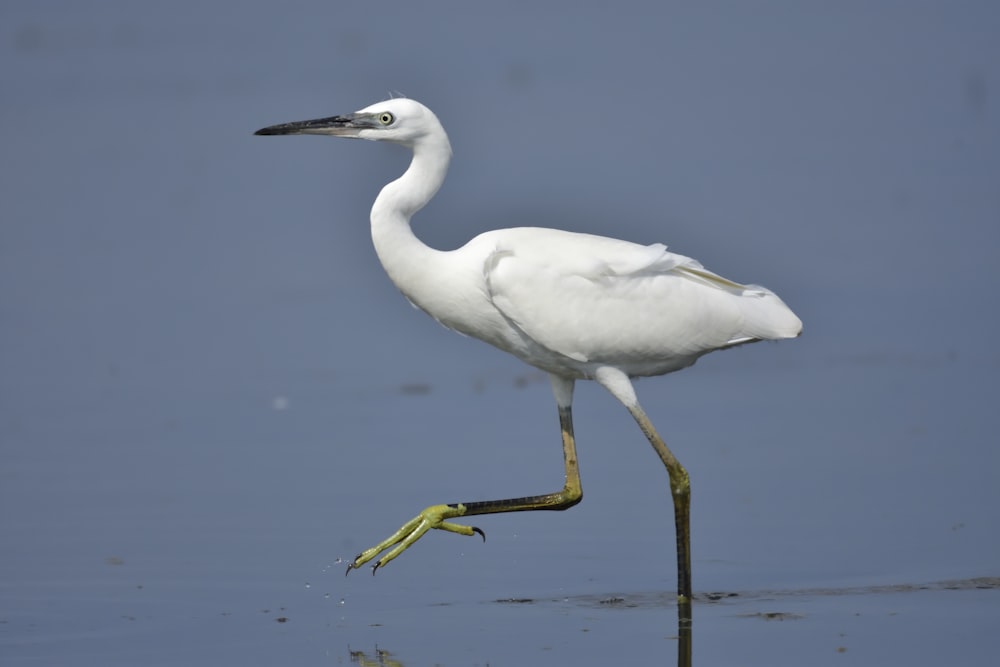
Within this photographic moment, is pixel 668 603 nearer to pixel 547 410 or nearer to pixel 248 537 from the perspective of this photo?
pixel 248 537

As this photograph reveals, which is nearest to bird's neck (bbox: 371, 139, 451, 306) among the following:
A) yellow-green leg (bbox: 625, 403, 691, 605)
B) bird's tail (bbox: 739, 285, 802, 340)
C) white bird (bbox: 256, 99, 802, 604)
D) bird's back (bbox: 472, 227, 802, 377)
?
white bird (bbox: 256, 99, 802, 604)

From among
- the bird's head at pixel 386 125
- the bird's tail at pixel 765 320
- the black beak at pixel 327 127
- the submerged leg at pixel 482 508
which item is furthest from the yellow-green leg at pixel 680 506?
the black beak at pixel 327 127

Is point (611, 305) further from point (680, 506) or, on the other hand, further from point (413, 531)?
point (413, 531)

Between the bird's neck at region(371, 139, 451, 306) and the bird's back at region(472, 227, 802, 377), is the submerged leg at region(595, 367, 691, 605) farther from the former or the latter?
the bird's neck at region(371, 139, 451, 306)

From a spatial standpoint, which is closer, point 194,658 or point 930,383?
point 194,658

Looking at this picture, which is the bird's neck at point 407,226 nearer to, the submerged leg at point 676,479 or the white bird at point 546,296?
the white bird at point 546,296

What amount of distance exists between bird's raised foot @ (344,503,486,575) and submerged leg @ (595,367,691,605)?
3.19 feet

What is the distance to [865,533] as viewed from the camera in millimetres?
10680

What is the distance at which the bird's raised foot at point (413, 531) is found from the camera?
31.3 feet

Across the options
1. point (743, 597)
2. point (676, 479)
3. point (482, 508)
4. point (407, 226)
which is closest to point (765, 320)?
point (676, 479)

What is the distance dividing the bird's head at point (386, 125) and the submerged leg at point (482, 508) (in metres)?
1.48

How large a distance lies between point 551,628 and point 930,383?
609 centimetres

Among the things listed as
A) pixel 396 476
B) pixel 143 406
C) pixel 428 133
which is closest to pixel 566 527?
pixel 396 476

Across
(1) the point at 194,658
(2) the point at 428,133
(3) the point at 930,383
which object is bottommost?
(1) the point at 194,658
